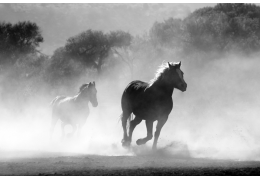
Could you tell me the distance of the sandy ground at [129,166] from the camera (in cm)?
939

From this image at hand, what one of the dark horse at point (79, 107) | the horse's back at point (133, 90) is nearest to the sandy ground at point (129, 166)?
the horse's back at point (133, 90)

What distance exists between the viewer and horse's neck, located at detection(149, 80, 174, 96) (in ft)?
44.3

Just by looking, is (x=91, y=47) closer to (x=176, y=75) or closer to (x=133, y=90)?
(x=133, y=90)

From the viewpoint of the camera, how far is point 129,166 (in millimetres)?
10391

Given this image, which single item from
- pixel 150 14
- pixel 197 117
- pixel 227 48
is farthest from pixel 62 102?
pixel 150 14

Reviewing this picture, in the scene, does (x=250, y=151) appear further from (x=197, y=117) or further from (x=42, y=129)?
(x=197, y=117)

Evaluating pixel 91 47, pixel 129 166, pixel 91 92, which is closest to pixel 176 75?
pixel 129 166

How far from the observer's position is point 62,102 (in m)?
19.1

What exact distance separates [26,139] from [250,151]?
9.62 m

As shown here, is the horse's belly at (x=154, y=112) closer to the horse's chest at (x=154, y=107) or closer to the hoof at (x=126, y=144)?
the horse's chest at (x=154, y=107)

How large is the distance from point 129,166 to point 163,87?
3772mm

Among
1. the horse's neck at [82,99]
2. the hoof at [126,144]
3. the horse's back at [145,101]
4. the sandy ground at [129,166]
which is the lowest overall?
the sandy ground at [129,166]

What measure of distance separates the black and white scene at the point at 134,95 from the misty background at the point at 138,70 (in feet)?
0.37

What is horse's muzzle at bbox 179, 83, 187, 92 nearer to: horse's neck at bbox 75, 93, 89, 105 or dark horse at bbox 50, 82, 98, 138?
dark horse at bbox 50, 82, 98, 138
